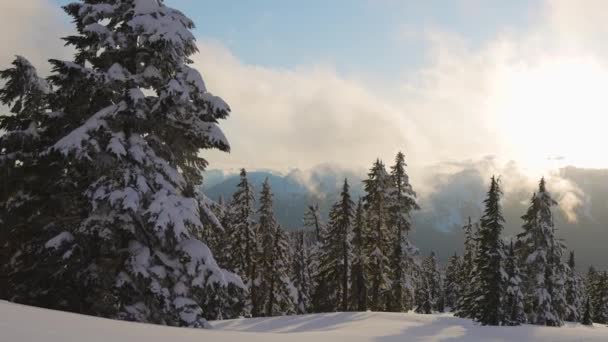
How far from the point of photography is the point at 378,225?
131 ft

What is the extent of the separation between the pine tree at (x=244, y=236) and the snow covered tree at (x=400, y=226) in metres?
12.4

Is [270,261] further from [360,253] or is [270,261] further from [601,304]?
[601,304]

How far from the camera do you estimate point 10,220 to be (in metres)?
13.0

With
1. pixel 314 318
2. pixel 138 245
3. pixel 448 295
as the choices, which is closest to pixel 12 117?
pixel 138 245

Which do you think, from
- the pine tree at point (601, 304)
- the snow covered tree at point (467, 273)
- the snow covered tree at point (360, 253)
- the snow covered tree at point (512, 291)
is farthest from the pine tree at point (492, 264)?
the pine tree at point (601, 304)

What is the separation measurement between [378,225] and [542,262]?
46.2 feet

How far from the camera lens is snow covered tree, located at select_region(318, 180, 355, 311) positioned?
137 ft

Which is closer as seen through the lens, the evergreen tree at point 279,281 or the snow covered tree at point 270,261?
the snow covered tree at point 270,261

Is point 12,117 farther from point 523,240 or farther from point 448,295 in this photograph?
point 448,295

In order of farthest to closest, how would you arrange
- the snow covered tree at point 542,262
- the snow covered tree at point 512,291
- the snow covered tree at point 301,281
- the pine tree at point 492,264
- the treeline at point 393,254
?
1. the snow covered tree at point 301,281
2. the snow covered tree at point 542,262
3. the treeline at point 393,254
4. the snow covered tree at point 512,291
5. the pine tree at point 492,264

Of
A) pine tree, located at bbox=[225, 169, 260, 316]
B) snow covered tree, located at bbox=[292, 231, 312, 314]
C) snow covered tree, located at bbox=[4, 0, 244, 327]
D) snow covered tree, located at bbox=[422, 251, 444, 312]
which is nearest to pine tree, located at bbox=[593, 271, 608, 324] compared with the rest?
snow covered tree, located at bbox=[422, 251, 444, 312]

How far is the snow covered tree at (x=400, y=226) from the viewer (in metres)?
38.9

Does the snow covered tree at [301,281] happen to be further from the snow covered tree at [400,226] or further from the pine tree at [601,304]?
the pine tree at [601,304]

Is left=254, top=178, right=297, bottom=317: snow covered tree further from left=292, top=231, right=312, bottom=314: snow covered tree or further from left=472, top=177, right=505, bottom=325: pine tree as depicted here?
left=472, top=177, right=505, bottom=325: pine tree
